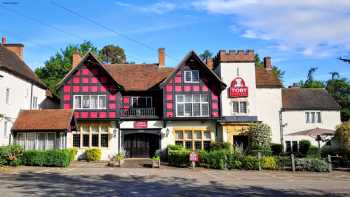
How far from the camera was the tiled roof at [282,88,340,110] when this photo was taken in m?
33.4

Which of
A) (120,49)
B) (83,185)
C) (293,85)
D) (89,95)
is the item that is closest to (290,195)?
(83,185)

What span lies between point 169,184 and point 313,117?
22.5m

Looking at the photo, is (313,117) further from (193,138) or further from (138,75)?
(138,75)

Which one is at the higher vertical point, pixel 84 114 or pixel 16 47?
pixel 16 47

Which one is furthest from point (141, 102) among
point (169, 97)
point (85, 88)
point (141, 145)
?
point (85, 88)

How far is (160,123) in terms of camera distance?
30281mm

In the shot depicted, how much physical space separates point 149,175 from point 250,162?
6952 mm

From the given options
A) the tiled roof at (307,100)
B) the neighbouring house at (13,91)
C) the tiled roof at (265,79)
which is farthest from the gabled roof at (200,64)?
the neighbouring house at (13,91)

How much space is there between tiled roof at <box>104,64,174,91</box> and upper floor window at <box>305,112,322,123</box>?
13971mm

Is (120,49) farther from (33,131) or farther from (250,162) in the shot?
(250,162)

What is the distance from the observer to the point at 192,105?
30.3m

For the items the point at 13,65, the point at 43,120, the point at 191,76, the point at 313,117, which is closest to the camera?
the point at 43,120

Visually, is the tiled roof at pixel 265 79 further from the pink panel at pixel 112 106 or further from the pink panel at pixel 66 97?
the pink panel at pixel 66 97

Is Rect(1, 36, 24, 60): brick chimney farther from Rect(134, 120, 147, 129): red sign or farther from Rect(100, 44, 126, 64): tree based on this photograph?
Rect(100, 44, 126, 64): tree
